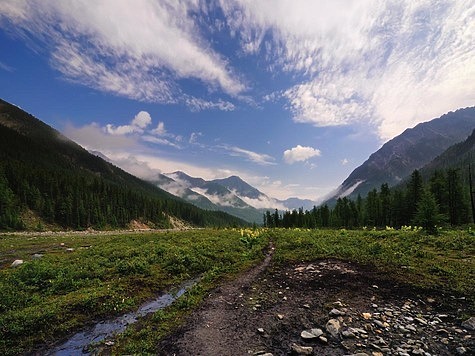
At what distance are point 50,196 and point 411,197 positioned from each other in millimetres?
119436

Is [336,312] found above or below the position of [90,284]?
above

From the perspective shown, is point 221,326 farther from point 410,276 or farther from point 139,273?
point 410,276

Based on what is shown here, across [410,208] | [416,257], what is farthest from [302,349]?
[410,208]

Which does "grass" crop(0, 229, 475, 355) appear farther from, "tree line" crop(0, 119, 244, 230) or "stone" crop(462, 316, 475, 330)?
"tree line" crop(0, 119, 244, 230)

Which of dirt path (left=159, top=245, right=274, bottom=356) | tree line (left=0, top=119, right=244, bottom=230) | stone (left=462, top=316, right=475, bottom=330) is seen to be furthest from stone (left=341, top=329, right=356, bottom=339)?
tree line (left=0, top=119, right=244, bottom=230)

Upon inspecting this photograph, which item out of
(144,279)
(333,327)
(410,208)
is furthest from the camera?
(410,208)

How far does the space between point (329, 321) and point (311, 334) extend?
1.05 metres

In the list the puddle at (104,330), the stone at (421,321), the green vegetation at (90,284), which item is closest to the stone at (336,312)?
the stone at (421,321)

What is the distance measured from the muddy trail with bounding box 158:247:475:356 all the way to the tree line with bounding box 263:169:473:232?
19.1 m

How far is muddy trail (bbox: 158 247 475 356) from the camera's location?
757 cm

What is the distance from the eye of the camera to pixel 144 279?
14953mm

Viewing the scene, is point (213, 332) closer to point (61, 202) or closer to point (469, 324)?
point (469, 324)

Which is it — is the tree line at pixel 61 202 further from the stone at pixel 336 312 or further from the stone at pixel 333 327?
the stone at pixel 333 327

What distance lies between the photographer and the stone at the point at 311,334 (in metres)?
8.16
